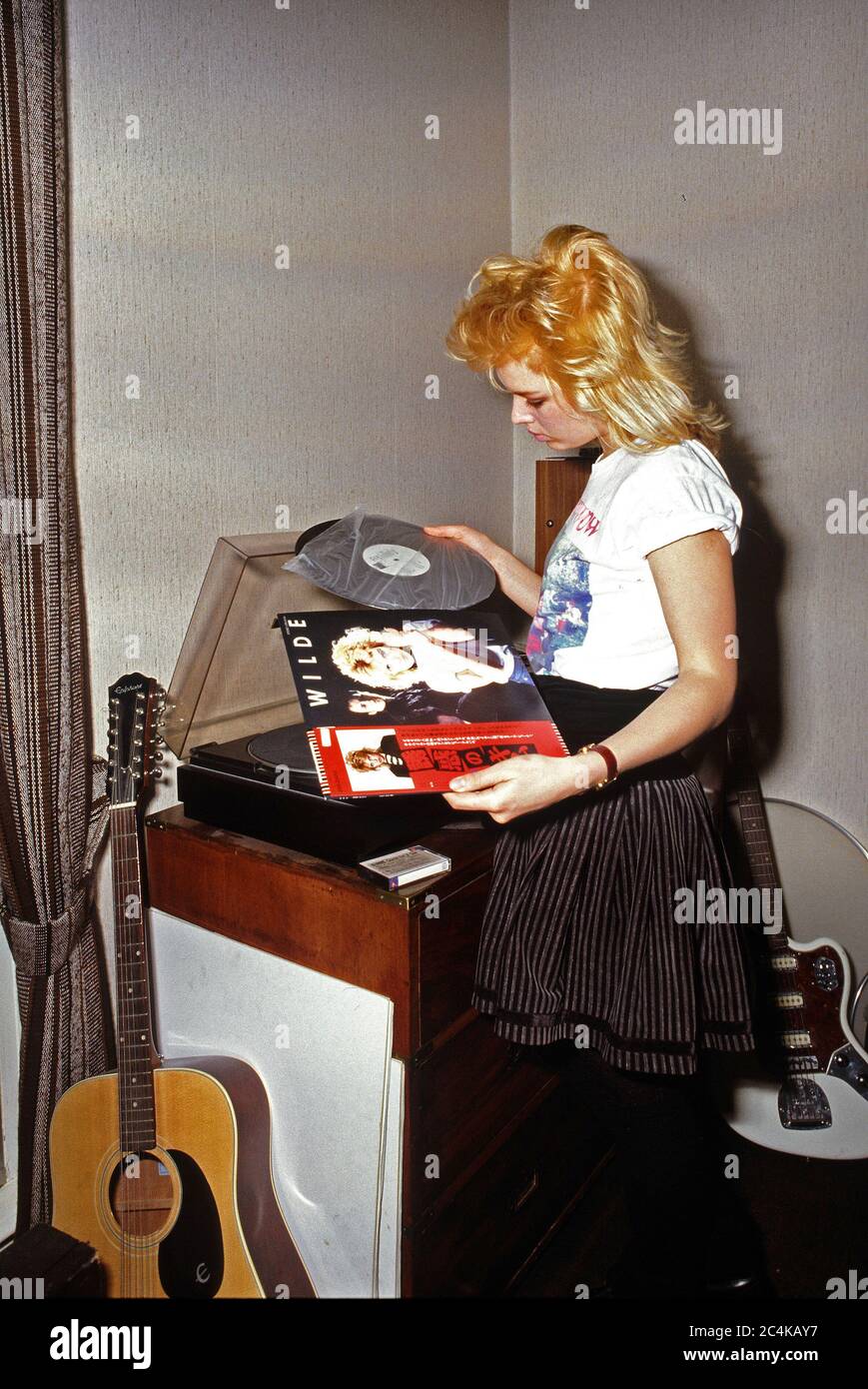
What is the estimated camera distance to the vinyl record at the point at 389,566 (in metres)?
1.31

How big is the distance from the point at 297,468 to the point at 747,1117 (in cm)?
138

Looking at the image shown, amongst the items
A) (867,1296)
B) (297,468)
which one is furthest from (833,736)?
(297,468)

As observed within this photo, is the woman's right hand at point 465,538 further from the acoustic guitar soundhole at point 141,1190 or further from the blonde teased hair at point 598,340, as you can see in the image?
the acoustic guitar soundhole at point 141,1190

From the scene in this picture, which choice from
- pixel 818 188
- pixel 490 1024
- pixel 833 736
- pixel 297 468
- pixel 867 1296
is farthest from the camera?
pixel 833 736

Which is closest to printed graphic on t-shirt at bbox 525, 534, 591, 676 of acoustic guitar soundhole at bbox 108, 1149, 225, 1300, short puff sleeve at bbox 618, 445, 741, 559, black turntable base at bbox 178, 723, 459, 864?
short puff sleeve at bbox 618, 445, 741, 559

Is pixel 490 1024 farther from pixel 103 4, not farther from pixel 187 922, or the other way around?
pixel 103 4

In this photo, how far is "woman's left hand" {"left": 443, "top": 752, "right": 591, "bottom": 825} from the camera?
3.24 ft

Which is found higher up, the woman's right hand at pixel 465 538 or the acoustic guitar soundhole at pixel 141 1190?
the woman's right hand at pixel 465 538

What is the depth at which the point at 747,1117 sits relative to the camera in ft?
5.91

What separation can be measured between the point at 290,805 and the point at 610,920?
16.3 inches

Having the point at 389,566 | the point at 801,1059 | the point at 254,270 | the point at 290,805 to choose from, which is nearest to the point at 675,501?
the point at 389,566

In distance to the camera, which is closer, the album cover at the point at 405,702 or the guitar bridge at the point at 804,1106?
the album cover at the point at 405,702

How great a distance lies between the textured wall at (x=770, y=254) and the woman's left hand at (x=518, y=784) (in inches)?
41.2

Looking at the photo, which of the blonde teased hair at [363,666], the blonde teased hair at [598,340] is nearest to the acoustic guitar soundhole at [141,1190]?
the blonde teased hair at [363,666]
